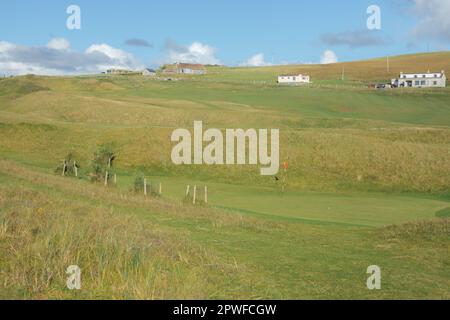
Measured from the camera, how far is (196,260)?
36.7 feet

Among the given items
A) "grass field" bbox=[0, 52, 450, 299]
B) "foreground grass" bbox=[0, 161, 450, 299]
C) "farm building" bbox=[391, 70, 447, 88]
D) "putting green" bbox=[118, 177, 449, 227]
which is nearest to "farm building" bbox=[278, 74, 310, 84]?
"farm building" bbox=[391, 70, 447, 88]

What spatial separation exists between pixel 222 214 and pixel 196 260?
11.0 m

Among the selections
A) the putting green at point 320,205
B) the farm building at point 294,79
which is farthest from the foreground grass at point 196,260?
the farm building at point 294,79

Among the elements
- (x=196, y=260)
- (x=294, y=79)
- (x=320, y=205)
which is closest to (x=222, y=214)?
(x=320, y=205)

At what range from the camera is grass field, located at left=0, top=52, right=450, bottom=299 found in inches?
376

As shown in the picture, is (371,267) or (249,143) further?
(249,143)

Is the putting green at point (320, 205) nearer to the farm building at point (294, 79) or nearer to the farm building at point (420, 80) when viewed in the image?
the farm building at point (420, 80)

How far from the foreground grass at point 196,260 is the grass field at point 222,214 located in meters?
0.04

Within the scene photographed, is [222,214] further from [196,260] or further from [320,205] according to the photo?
[196,260]

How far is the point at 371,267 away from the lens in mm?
12078
